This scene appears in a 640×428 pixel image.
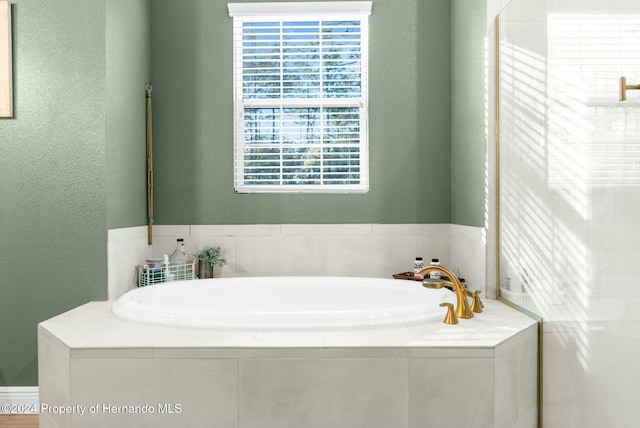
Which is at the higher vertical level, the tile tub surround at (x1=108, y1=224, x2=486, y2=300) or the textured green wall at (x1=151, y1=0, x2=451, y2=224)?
the textured green wall at (x1=151, y1=0, x2=451, y2=224)

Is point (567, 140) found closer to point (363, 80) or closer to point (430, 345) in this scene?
point (430, 345)

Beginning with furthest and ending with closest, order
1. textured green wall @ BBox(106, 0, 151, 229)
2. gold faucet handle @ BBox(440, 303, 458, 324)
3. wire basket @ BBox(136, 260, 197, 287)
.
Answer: wire basket @ BBox(136, 260, 197, 287), textured green wall @ BBox(106, 0, 151, 229), gold faucet handle @ BBox(440, 303, 458, 324)

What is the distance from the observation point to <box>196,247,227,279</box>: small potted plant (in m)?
3.12

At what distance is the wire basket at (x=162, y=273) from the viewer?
2.89 m

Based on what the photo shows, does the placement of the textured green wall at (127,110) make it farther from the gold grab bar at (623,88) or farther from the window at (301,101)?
the gold grab bar at (623,88)

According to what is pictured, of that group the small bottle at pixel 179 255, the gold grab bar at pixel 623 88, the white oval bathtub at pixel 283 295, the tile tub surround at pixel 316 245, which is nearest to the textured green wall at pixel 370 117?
the tile tub surround at pixel 316 245

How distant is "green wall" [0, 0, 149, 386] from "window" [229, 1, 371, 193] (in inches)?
34.7

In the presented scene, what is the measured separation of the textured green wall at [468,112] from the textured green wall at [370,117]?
94mm

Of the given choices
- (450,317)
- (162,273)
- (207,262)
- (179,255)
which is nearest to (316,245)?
(207,262)

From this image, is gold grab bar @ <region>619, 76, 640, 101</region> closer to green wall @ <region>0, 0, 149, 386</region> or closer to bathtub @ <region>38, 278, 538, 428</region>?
bathtub @ <region>38, 278, 538, 428</region>

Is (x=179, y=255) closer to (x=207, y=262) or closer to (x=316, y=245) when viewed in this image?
(x=207, y=262)

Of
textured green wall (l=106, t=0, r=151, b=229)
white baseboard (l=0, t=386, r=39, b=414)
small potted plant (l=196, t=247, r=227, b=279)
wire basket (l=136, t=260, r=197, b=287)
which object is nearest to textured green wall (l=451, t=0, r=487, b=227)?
small potted plant (l=196, t=247, r=227, b=279)

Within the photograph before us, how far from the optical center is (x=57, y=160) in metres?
2.59

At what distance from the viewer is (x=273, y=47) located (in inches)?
128
